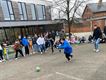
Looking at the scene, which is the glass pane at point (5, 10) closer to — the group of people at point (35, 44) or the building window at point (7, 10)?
the building window at point (7, 10)

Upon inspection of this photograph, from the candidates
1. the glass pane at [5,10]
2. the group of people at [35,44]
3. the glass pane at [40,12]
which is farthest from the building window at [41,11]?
the group of people at [35,44]

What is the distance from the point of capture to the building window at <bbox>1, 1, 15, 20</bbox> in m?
30.7

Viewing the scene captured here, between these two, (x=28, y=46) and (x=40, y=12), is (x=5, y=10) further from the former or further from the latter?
(x=28, y=46)

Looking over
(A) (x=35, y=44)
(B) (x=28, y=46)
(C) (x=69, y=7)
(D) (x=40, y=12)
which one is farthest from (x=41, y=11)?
(B) (x=28, y=46)

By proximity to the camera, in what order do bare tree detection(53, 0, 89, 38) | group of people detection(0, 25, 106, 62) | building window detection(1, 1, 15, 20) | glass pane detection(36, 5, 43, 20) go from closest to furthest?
group of people detection(0, 25, 106, 62)
building window detection(1, 1, 15, 20)
bare tree detection(53, 0, 89, 38)
glass pane detection(36, 5, 43, 20)

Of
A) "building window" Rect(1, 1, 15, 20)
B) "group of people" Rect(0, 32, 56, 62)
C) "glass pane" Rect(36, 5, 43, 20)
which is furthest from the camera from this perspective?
"glass pane" Rect(36, 5, 43, 20)

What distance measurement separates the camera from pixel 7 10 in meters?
31.4

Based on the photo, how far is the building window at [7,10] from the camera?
30730 millimetres

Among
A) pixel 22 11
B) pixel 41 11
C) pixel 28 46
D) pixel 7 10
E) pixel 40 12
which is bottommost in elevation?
pixel 28 46

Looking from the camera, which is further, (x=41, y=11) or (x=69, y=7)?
(x=41, y=11)

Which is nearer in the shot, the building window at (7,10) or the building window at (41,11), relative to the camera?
the building window at (7,10)

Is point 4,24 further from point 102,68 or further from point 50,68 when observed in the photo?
point 102,68

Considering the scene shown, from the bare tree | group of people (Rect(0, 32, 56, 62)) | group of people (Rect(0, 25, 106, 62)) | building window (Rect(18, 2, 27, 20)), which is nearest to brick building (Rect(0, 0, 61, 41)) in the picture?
building window (Rect(18, 2, 27, 20))

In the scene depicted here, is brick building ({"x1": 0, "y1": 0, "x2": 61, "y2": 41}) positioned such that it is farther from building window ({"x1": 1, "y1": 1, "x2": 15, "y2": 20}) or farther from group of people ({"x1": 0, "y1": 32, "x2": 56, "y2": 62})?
group of people ({"x1": 0, "y1": 32, "x2": 56, "y2": 62})
